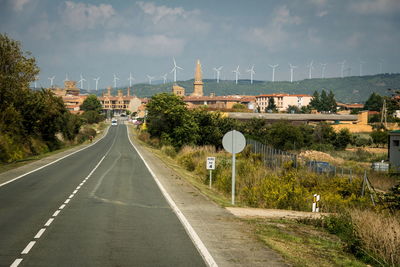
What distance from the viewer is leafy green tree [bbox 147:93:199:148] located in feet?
182

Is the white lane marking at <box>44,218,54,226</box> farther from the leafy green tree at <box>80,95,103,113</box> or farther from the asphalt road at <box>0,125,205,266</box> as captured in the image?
the leafy green tree at <box>80,95,103,113</box>

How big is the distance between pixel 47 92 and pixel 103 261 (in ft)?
176

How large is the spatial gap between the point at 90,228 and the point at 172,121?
48.9 m

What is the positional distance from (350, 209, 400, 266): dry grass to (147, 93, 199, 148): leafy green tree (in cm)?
4520

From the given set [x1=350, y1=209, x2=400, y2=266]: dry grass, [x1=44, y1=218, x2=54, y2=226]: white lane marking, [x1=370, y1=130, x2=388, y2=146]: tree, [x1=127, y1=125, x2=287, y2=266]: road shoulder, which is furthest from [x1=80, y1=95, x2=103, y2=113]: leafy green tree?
[x1=350, y1=209, x2=400, y2=266]: dry grass

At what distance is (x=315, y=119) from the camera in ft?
377

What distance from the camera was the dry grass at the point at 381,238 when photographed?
8555mm

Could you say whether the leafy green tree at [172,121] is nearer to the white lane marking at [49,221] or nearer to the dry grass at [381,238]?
the white lane marking at [49,221]

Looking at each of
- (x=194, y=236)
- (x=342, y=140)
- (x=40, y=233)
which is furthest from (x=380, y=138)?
(x=40, y=233)

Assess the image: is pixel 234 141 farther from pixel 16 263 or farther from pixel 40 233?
pixel 16 263

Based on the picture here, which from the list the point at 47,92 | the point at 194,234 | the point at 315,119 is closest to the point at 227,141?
the point at 194,234

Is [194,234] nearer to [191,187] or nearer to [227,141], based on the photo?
[227,141]

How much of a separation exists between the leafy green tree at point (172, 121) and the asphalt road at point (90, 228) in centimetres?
3447

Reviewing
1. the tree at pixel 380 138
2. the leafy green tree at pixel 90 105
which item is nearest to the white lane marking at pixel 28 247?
the tree at pixel 380 138
